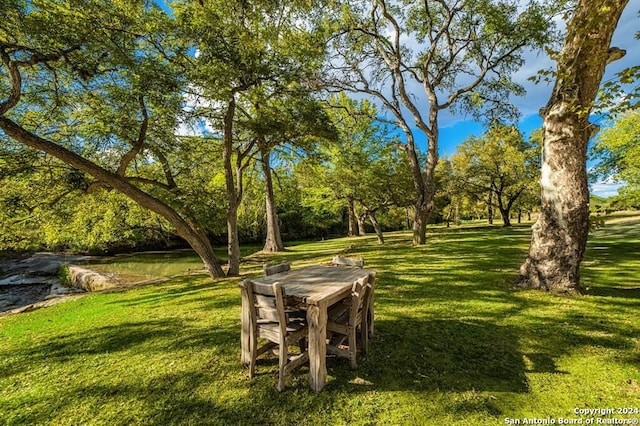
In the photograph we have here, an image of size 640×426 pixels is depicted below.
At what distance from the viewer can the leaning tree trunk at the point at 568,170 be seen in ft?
17.2

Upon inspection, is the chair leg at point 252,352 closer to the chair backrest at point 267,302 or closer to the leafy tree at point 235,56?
the chair backrest at point 267,302

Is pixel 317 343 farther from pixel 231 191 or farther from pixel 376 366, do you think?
pixel 231 191

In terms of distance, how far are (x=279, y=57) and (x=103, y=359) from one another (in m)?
8.32

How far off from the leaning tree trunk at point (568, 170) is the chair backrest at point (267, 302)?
5735 millimetres

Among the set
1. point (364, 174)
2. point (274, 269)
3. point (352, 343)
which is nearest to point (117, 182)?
point (274, 269)

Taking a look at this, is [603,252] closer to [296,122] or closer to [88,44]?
[296,122]

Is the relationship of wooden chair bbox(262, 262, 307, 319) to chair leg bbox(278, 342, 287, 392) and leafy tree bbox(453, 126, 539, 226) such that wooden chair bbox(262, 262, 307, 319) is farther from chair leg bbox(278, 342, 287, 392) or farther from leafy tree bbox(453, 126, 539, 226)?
leafy tree bbox(453, 126, 539, 226)

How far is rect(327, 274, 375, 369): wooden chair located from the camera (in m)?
3.20

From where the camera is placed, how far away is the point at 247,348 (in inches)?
136

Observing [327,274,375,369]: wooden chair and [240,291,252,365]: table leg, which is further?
[240,291,252,365]: table leg

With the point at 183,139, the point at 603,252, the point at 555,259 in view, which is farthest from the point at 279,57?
the point at 603,252

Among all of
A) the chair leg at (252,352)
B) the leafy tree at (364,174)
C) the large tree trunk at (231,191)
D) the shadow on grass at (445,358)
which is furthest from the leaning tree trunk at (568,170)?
the leafy tree at (364,174)

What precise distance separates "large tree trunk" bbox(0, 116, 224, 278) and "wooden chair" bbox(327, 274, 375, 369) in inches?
249

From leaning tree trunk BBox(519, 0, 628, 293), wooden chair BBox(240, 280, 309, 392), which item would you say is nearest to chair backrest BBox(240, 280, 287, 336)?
wooden chair BBox(240, 280, 309, 392)
